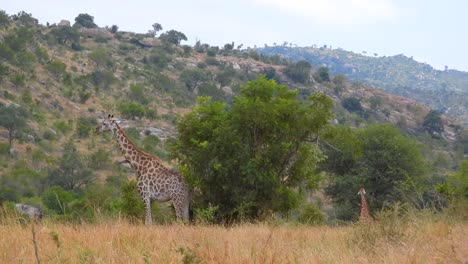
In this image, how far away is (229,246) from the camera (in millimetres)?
4895

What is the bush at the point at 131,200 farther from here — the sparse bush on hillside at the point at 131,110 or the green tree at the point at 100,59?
the green tree at the point at 100,59

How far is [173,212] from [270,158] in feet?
8.07

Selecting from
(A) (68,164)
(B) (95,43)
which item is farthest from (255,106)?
(B) (95,43)

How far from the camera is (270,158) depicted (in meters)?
11.9

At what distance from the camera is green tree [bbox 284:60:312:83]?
66.9 meters

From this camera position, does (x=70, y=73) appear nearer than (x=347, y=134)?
No

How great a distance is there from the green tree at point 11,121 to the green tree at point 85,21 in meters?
40.8

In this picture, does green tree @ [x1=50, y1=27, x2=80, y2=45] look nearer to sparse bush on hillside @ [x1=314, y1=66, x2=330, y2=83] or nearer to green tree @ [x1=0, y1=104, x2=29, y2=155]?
green tree @ [x1=0, y1=104, x2=29, y2=155]

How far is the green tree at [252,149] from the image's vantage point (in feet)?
37.7

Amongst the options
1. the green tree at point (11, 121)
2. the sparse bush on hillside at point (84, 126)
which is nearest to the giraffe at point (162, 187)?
the green tree at point (11, 121)

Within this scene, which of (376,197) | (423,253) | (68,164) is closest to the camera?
(423,253)

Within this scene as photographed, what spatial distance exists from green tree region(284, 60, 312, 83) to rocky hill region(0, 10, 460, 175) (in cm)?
26

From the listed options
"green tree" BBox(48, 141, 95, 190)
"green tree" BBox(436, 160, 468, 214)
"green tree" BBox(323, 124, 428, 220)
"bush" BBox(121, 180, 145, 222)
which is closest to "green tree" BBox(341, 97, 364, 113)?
"green tree" BBox(48, 141, 95, 190)

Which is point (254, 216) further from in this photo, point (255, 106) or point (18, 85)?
point (18, 85)
